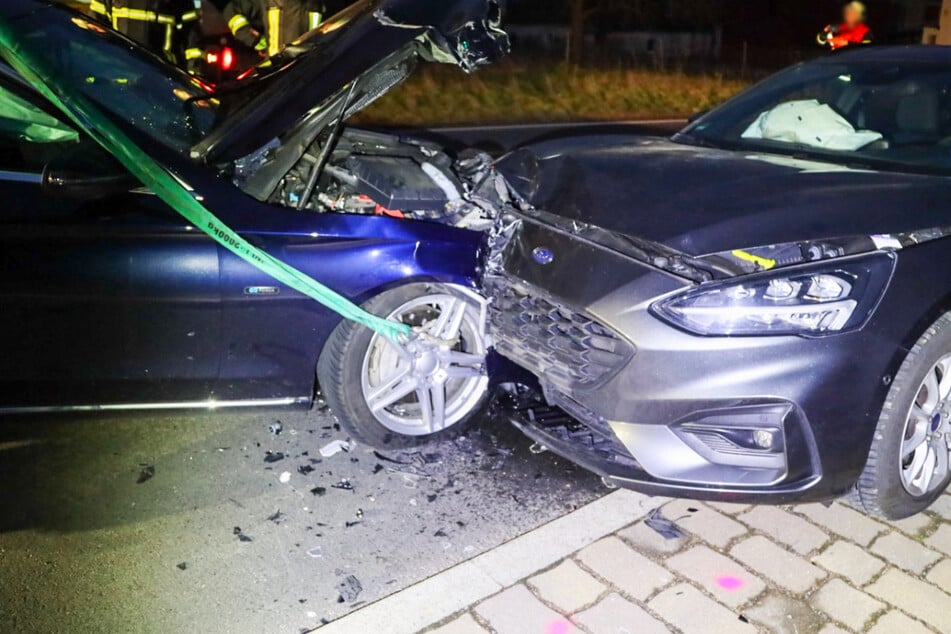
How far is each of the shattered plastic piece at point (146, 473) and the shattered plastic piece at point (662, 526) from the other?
1.92 m

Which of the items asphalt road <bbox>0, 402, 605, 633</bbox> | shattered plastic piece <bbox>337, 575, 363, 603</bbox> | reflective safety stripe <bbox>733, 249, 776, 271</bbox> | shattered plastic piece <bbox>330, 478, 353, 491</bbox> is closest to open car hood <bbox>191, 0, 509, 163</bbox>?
asphalt road <bbox>0, 402, 605, 633</bbox>

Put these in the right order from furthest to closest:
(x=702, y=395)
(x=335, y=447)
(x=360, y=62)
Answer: (x=335, y=447) → (x=360, y=62) → (x=702, y=395)

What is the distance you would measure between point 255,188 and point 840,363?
2204 millimetres

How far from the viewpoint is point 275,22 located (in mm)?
7781

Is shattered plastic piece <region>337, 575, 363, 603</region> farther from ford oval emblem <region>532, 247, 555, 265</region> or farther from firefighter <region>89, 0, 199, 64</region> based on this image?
firefighter <region>89, 0, 199, 64</region>

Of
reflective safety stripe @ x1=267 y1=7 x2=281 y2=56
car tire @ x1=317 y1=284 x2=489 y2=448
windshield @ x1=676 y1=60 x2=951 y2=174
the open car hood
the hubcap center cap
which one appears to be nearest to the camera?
the open car hood

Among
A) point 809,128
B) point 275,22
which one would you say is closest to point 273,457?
point 809,128

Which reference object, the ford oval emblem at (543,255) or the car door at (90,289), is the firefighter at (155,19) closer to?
the car door at (90,289)

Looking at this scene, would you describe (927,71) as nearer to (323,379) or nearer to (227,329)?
(323,379)

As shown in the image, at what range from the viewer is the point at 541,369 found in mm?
3271

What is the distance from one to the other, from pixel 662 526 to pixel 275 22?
6.09 meters

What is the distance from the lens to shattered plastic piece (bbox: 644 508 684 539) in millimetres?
3273

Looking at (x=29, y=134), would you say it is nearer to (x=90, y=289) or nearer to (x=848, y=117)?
(x=90, y=289)

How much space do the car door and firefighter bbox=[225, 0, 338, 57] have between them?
4756mm
